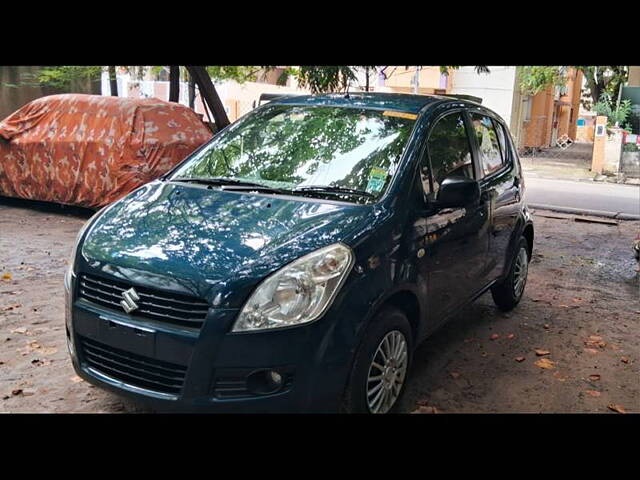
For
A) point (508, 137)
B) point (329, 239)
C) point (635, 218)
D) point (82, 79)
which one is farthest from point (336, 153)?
point (82, 79)

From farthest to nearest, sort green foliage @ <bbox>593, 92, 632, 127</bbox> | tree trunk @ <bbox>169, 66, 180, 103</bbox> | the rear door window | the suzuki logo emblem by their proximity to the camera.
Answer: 1. green foliage @ <bbox>593, 92, 632, 127</bbox>
2. tree trunk @ <bbox>169, 66, 180, 103</bbox>
3. the rear door window
4. the suzuki logo emblem

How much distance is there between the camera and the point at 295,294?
2963mm

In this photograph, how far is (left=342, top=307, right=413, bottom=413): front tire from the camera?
123 inches

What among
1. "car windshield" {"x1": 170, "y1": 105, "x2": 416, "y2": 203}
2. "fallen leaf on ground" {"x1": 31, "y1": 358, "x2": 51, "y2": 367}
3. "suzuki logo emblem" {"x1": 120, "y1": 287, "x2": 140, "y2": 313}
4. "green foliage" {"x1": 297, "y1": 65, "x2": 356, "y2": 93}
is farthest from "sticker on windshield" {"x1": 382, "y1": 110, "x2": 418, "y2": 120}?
"green foliage" {"x1": 297, "y1": 65, "x2": 356, "y2": 93}

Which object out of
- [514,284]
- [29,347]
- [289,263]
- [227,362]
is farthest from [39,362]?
[514,284]

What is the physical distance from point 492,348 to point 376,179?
195 cm

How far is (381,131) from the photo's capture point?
4.10 m

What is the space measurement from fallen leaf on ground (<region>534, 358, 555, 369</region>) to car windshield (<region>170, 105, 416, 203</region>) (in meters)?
1.97

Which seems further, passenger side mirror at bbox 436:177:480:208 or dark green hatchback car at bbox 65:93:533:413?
passenger side mirror at bbox 436:177:480:208

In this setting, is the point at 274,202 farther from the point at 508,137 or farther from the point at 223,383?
the point at 508,137

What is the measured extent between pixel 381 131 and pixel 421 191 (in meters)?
0.55

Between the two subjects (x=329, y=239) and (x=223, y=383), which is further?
(x=329, y=239)

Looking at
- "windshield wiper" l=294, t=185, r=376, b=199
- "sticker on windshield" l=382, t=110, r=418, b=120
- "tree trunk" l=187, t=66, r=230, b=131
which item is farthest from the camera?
"tree trunk" l=187, t=66, r=230, b=131

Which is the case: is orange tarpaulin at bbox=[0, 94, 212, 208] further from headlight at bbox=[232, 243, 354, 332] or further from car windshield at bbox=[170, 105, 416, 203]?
headlight at bbox=[232, 243, 354, 332]
